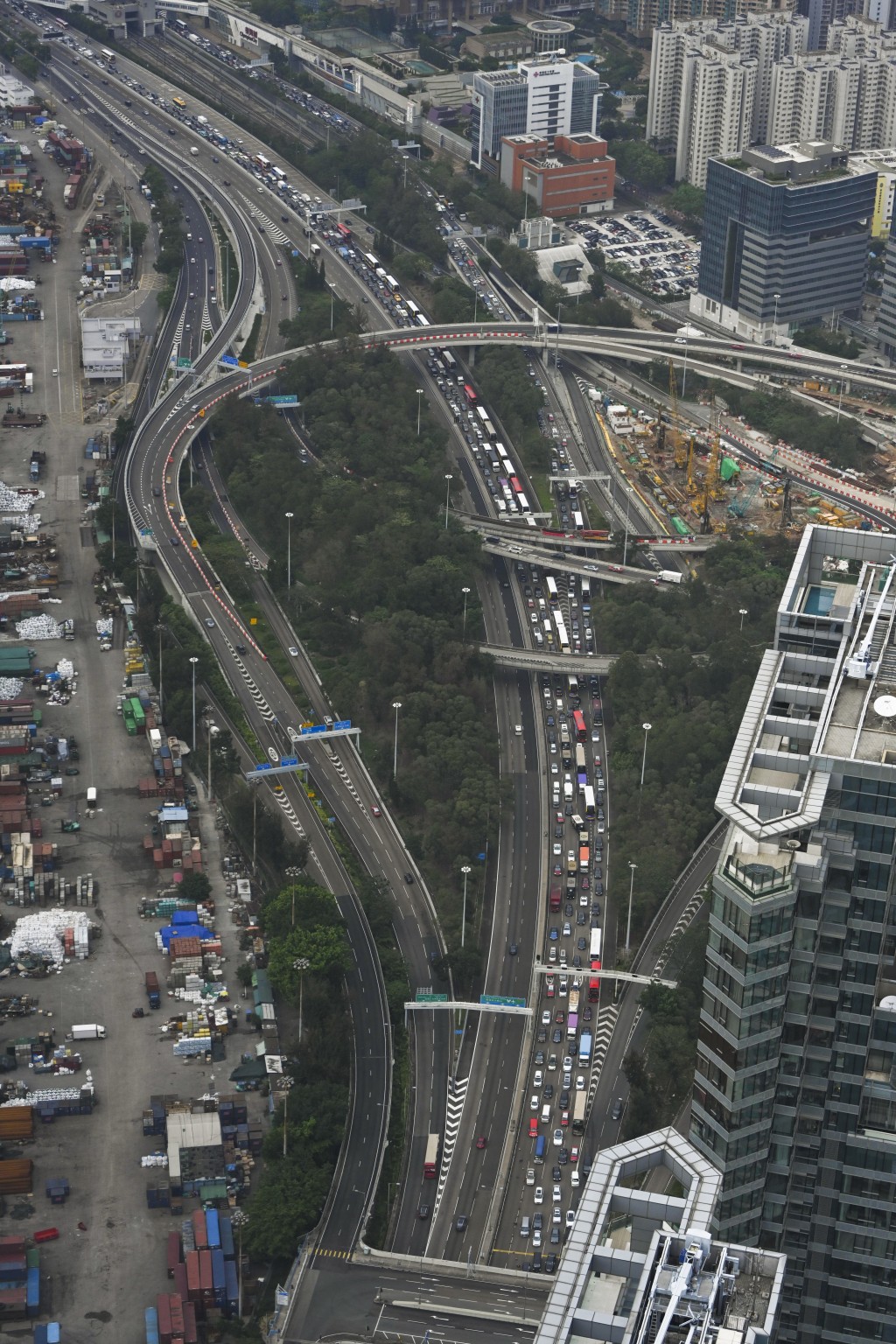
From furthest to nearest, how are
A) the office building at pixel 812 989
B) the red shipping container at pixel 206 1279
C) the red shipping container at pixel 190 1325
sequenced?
the red shipping container at pixel 206 1279
the red shipping container at pixel 190 1325
the office building at pixel 812 989

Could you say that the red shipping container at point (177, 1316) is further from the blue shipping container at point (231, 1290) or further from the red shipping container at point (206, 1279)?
the blue shipping container at point (231, 1290)

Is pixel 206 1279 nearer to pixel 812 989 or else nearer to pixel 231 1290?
→ pixel 231 1290

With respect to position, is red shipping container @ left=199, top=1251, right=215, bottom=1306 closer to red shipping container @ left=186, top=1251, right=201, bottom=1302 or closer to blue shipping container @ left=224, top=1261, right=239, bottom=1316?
red shipping container @ left=186, top=1251, right=201, bottom=1302

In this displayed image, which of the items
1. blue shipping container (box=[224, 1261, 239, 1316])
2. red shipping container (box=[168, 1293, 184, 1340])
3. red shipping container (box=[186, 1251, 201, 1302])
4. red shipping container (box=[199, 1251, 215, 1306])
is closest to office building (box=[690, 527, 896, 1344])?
red shipping container (box=[168, 1293, 184, 1340])

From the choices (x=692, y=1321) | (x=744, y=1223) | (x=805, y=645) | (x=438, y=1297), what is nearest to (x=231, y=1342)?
(x=438, y=1297)

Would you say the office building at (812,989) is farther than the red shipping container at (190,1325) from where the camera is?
No

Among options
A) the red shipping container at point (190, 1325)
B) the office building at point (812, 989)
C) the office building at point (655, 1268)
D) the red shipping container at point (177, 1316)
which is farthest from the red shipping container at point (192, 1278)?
the office building at point (655, 1268)
